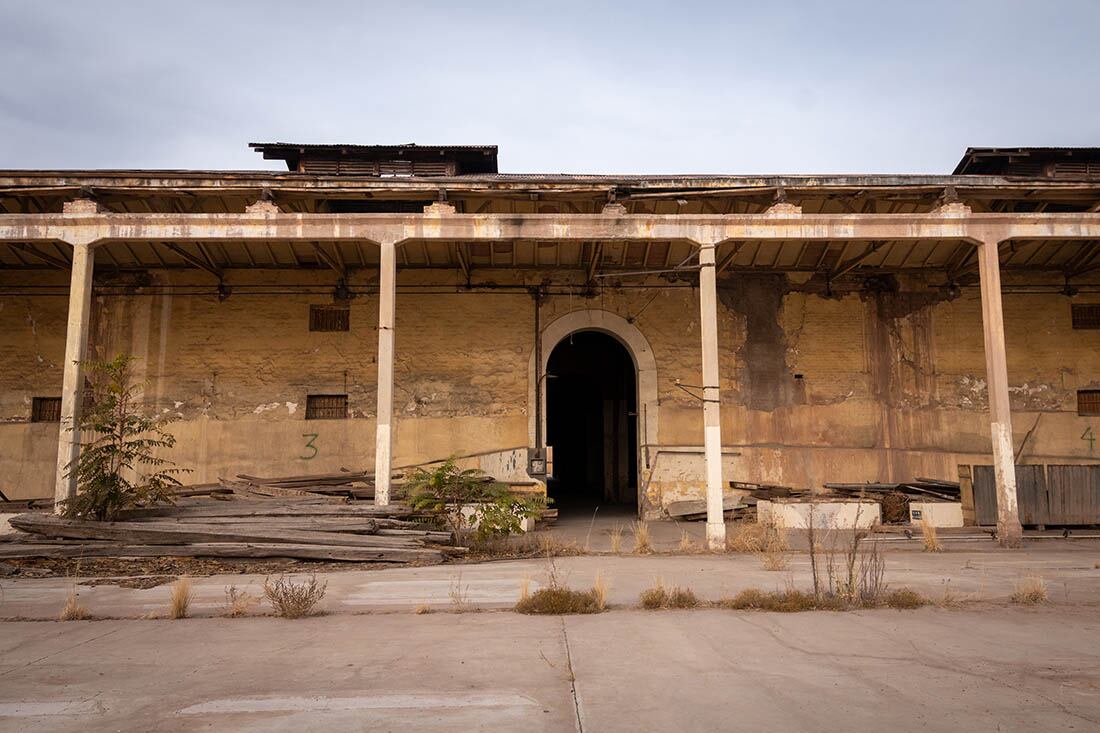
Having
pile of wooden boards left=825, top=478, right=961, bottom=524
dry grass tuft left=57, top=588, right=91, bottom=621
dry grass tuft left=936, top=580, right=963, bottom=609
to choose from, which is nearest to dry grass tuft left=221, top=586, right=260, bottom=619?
dry grass tuft left=57, top=588, right=91, bottom=621

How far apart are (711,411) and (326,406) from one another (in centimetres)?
797

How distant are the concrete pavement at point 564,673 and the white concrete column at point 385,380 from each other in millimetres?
4657

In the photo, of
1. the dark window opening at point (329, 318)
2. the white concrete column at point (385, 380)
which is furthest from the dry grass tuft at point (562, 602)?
the dark window opening at point (329, 318)

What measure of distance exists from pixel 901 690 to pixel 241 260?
14.0 m

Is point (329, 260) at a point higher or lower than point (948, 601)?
higher

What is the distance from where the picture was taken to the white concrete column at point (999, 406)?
36.3 ft

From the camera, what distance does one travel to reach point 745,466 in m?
14.9

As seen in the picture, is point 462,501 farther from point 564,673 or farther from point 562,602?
point 564,673

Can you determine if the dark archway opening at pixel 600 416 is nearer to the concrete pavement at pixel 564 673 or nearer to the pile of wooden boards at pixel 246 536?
the pile of wooden boards at pixel 246 536

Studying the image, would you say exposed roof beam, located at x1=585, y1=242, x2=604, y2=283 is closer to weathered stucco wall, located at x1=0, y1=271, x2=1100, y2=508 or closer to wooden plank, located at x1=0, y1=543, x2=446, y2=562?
weathered stucco wall, located at x1=0, y1=271, x2=1100, y2=508

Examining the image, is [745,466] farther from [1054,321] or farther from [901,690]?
[901,690]

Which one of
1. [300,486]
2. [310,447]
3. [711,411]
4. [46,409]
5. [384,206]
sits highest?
[384,206]

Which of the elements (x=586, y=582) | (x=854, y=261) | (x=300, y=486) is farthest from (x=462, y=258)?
(x=586, y=582)

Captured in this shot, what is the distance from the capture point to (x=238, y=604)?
6633 mm
